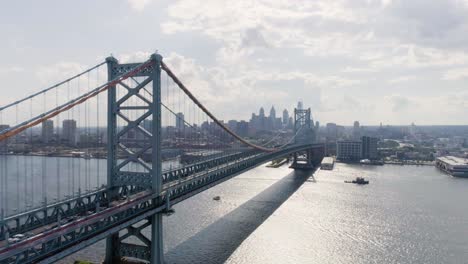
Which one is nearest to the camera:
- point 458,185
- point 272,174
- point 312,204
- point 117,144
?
point 117,144

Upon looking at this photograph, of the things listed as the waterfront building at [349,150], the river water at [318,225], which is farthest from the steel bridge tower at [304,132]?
the river water at [318,225]

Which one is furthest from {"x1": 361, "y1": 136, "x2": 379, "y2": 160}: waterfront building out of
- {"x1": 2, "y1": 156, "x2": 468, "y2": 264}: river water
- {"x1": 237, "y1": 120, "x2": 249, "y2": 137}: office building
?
{"x1": 237, "y1": 120, "x2": 249, "y2": 137}: office building

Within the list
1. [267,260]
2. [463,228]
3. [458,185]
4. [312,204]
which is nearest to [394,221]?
[463,228]

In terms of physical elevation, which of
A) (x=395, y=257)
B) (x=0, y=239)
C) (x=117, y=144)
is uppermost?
(x=117, y=144)

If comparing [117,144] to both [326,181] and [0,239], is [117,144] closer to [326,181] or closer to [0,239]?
[0,239]

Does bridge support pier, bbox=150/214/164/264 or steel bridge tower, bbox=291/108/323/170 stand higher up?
steel bridge tower, bbox=291/108/323/170

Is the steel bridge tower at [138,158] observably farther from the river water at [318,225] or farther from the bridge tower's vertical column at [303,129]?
the bridge tower's vertical column at [303,129]

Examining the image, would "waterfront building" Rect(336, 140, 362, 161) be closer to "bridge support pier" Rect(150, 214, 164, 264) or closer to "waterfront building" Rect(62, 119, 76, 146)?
"waterfront building" Rect(62, 119, 76, 146)
